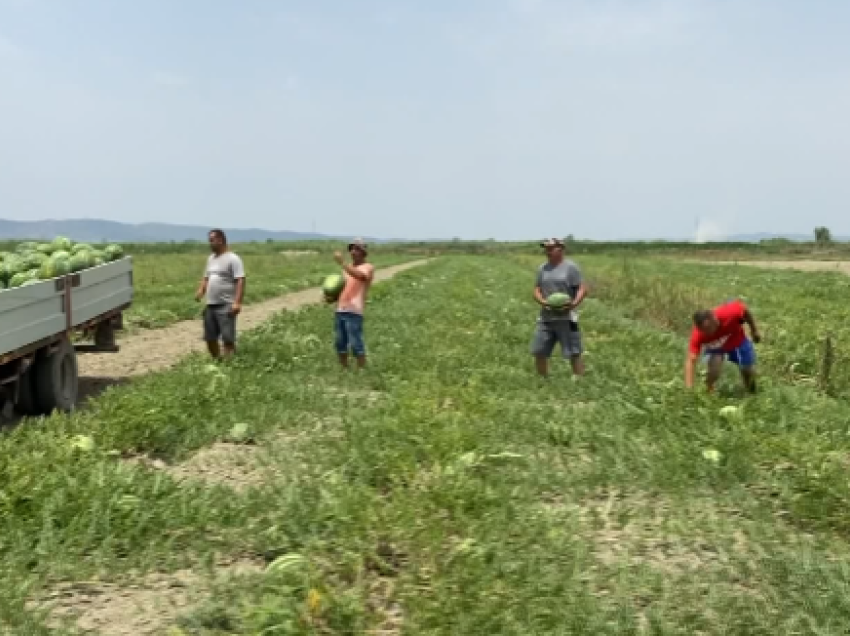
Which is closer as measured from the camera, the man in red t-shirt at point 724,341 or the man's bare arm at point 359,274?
the man in red t-shirt at point 724,341

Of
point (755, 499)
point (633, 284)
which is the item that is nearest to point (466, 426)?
point (755, 499)

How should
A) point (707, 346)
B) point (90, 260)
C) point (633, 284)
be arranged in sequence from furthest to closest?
point (633, 284) → point (90, 260) → point (707, 346)

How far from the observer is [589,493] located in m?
5.86

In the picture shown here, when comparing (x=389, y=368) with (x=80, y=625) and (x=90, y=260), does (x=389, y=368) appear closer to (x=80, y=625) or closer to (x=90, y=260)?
(x=90, y=260)

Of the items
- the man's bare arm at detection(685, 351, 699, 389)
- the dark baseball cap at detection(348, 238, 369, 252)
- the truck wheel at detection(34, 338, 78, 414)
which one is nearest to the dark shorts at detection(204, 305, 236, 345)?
the dark baseball cap at detection(348, 238, 369, 252)

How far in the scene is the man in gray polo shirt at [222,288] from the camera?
10.5m

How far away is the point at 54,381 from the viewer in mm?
8727

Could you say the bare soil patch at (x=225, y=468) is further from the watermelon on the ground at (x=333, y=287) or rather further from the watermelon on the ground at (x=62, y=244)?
the watermelon on the ground at (x=62, y=244)

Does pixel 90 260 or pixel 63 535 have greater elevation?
pixel 90 260

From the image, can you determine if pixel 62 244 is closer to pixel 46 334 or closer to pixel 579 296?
pixel 46 334

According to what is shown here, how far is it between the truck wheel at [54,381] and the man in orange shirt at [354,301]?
10.1ft

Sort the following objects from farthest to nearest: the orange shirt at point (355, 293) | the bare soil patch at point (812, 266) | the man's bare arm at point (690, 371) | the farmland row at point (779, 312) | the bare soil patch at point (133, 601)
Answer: the bare soil patch at point (812, 266) < the farmland row at point (779, 312) < the orange shirt at point (355, 293) < the man's bare arm at point (690, 371) < the bare soil patch at point (133, 601)

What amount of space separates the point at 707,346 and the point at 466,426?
2978 millimetres

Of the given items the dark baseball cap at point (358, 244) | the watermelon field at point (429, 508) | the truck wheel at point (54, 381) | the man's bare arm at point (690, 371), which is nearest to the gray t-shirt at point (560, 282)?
the watermelon field at point (429, 508)
